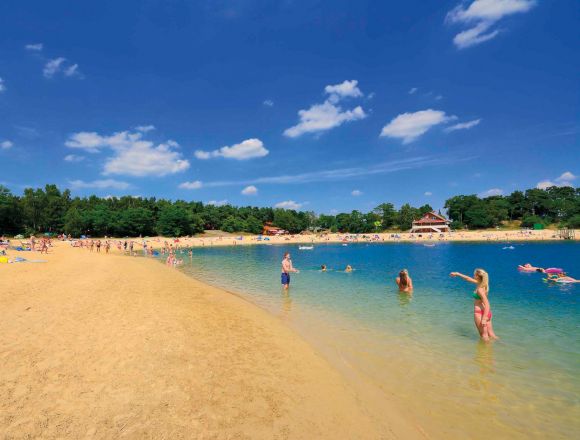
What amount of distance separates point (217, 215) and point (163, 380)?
105 metres

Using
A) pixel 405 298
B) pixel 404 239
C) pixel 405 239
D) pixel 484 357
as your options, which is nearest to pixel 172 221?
pixel 404 239

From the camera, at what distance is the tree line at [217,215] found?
77.8 m

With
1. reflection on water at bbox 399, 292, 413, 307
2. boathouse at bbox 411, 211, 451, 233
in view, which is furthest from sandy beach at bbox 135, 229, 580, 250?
reflection on water at bbox 399, 292, 413, 307

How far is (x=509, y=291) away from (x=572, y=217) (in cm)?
9971

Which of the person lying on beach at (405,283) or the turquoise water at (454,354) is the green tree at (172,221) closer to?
the turquoise water at (454,354)

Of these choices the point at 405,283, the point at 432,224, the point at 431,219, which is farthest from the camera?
the point at 431,219

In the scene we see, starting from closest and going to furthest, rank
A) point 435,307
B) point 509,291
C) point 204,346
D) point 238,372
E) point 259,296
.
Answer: point 238,372
point 204,346
point 435,307
point 259,296
point 509,291

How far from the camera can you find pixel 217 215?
108 m

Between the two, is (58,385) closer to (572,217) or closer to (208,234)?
(208,234)

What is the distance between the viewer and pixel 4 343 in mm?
6531

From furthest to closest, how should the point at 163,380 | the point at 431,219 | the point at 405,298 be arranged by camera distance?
the point at 431,219, the point at 405,298, the point at 163,380

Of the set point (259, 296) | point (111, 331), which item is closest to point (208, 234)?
point (259, 296)

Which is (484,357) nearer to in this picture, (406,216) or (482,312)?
(482,312)

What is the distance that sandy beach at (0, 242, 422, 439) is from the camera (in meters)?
4.16
